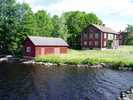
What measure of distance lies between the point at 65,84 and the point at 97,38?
55.4 meters

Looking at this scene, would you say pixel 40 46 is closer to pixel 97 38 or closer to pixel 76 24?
pixel 97 38

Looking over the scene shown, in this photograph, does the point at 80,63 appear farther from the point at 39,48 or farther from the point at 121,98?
the point at 121,98

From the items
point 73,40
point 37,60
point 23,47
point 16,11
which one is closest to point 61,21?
point 73,40

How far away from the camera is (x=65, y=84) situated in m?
37.9

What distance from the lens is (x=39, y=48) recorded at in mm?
67812

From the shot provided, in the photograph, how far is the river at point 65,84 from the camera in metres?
31.1

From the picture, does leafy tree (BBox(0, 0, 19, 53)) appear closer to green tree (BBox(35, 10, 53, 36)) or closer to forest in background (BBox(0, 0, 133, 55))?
forest in background (BBox(0, 0, 133, 55))

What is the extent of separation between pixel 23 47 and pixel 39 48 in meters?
5.87

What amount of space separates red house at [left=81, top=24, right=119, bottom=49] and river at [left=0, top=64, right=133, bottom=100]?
40.7 metres

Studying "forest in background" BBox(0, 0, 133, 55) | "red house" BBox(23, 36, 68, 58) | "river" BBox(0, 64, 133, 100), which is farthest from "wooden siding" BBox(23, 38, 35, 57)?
"river" BBox(0, 64, 133, 100)

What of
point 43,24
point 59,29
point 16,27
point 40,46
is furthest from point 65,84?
point 59,29

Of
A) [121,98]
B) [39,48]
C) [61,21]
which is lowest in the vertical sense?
[121,98]

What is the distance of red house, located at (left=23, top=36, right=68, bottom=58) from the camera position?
222 ft

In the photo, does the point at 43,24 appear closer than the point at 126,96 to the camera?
No
